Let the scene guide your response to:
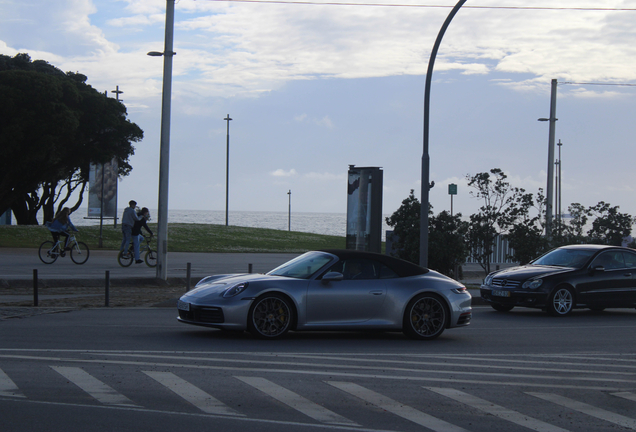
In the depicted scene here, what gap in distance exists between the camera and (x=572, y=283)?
1459 centimetres

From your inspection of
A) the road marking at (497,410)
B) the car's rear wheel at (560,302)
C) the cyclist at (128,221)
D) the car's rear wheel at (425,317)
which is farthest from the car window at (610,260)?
the cyclist at (128,221)

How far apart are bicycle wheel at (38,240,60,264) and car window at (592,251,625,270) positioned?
1696cm

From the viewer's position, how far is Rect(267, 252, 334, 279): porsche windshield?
1034 cm

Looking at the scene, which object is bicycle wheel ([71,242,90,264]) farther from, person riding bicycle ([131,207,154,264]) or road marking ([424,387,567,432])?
road marking ([424,387,567,432])

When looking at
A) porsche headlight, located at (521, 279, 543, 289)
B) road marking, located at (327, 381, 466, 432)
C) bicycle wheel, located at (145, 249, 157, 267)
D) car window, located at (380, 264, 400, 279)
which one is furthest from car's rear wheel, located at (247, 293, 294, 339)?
bicycle wheel, located at (145, 249, 157, 267)

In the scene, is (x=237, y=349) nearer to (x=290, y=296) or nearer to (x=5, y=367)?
(x=290, y=296)

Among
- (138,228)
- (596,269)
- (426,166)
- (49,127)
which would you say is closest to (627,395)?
→ (596,269)

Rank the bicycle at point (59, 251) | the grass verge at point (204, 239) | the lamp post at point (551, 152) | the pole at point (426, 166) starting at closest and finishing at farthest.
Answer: the pole at point (426, 166), the bicycle at point (59, 251), the lamp post at point (551, 152), the grass verge at point (204, 239)

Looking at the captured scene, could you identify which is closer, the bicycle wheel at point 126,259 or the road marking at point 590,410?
the road marking at point 590,410

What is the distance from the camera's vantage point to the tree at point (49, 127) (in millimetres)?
40125

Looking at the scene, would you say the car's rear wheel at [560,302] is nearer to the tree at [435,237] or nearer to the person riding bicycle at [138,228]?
the tree at [435,237]

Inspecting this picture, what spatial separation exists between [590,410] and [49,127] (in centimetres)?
3924

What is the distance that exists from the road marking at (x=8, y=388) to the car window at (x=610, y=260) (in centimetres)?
1194

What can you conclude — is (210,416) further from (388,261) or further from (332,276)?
(388,261)
